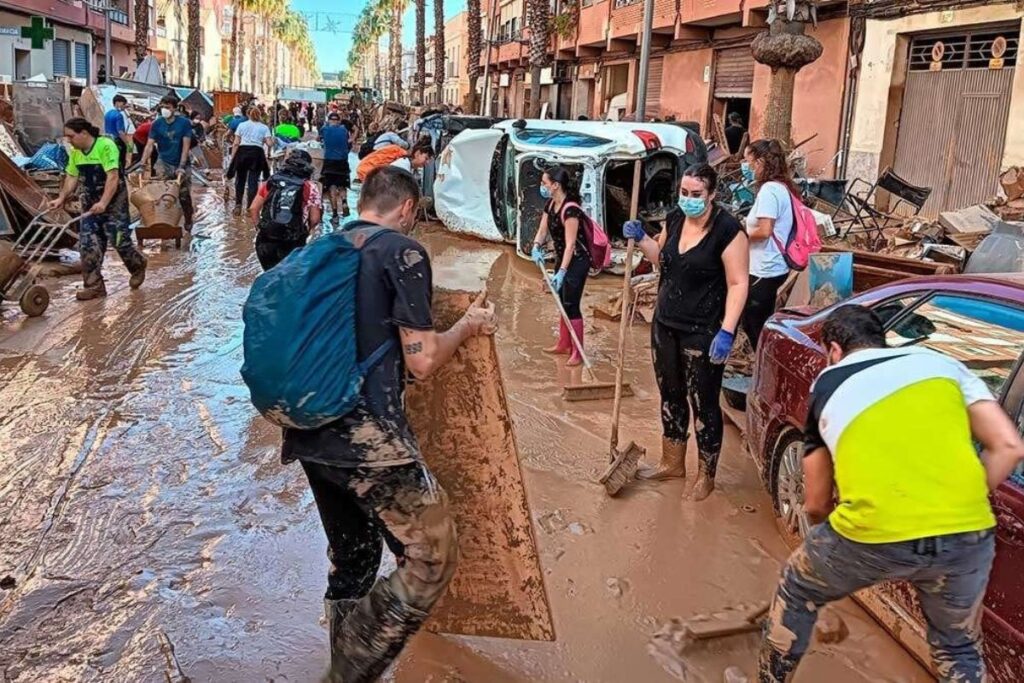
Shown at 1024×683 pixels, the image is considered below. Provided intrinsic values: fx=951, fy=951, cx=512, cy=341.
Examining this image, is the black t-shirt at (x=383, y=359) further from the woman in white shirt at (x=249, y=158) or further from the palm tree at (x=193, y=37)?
the palm tree at (x=193, y=37)

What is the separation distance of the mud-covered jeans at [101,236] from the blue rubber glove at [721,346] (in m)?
6.69

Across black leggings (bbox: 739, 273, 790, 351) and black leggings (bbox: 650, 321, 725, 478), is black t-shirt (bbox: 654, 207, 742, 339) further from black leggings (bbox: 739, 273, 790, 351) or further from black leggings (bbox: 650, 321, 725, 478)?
black leggings (bbox: 739, 273, 790, 351)

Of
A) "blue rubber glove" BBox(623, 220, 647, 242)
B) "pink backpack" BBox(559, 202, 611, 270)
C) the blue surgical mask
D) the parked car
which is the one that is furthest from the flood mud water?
the parked car

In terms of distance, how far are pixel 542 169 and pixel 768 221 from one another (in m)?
6.80

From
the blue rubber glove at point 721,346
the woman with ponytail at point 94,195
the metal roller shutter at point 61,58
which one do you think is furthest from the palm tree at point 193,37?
the blue rubber glove at point 721,346

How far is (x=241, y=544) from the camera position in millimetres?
4438

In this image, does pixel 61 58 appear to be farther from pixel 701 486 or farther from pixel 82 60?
pixel 701 486

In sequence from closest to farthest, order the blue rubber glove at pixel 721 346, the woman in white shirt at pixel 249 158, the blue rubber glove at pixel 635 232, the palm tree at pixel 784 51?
the blue rubber glove at pixel 721 346, the blue rubber glove at pixel 635 232, the palm tree at pixel 784 51, the woman in white shirt at pixel 249 158

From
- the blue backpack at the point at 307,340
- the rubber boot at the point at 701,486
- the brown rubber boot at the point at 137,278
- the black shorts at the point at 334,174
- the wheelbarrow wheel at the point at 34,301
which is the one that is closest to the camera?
the blue backpack at the point at 307,340

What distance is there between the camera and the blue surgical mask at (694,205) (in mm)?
4797

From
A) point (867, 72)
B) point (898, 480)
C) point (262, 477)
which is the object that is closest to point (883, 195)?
point (867, 72)

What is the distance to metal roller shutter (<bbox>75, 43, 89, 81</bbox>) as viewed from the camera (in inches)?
1593

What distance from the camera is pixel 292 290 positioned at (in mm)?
2766

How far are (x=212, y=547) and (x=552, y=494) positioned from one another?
1.82 m
